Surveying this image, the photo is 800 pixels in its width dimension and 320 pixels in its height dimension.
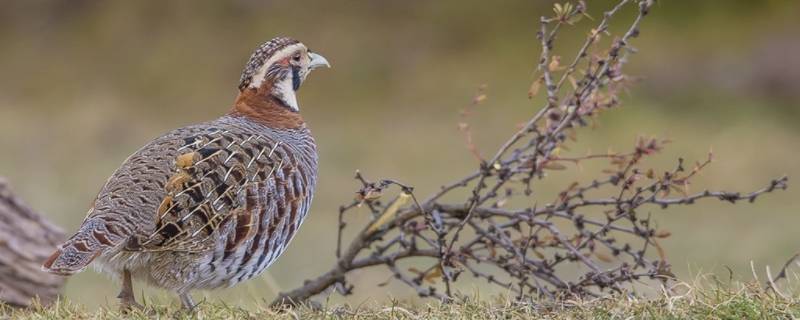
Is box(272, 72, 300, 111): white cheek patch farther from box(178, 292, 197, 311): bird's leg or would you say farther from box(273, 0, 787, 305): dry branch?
box(178, 292, 197, 311): bird's leg

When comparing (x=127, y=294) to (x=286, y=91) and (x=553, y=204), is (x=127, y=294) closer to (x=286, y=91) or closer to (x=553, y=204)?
(x=286, y=91)

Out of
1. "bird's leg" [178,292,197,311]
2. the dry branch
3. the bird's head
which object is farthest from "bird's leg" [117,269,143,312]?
the bird's head

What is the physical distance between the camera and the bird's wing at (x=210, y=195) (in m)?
5.16

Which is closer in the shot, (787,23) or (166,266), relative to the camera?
(166,266)

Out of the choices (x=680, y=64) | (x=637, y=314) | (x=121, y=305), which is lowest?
(x=121, y=305)

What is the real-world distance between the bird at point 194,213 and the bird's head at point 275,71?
42 cm

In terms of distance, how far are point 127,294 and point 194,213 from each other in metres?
0.47

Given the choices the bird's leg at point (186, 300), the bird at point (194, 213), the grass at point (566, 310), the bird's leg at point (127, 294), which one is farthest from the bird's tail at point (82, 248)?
the bird's leg at point (186, 300)

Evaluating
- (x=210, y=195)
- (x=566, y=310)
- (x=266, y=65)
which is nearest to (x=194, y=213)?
(x=210, y=195)

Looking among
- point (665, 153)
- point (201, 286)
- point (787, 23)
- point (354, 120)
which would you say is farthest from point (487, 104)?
point (201, 286)

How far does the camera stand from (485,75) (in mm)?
18203

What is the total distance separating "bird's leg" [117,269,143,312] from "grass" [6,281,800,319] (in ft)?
0.28

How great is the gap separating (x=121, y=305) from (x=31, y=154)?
12937 mm

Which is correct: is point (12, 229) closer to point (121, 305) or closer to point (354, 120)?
point (121, 305)
